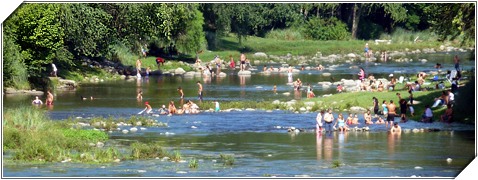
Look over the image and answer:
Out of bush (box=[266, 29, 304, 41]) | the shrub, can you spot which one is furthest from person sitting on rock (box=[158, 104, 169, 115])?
bush (box=[266, 29, 304, 41])

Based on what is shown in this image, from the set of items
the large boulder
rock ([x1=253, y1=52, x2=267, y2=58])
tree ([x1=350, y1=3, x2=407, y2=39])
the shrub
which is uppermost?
tree ([x1=350, y1=3, x2=407, y2=39])

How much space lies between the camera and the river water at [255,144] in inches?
1248

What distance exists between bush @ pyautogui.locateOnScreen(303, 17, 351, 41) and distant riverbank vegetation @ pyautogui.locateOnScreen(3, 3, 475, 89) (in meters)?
0.10

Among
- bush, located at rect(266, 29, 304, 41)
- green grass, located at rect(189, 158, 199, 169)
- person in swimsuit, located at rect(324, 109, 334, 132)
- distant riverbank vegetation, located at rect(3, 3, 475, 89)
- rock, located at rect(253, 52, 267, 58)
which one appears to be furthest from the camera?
bush, located at rect(266, 29, 304, 41)

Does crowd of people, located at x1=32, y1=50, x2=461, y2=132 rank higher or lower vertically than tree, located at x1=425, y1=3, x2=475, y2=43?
lower

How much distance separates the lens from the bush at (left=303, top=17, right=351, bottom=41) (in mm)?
102188

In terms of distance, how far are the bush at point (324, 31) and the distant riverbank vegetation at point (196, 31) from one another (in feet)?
0.31

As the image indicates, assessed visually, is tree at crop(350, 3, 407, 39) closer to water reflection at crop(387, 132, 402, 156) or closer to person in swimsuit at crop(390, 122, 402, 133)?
person in swimsuit at crop(390, 122, 402, 133)

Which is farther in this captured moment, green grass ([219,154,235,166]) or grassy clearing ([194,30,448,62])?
grassy clearing ([194,30,448,62])

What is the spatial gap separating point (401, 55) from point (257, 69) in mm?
18112

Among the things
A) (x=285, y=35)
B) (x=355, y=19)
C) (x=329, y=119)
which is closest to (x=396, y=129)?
(x=329, y=119)

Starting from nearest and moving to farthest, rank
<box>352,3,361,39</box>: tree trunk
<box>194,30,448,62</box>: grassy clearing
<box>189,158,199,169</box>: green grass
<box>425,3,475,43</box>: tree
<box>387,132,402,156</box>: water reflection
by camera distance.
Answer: <box>189,158,199,169</box>: green grass
<box>387,132,402,156</box>: water reflection
<box>425,3,475,43</box>: tree
<box>194,30,448,62</box>: grassy clearing
<box>352,3,361,39</box>: tree trunk

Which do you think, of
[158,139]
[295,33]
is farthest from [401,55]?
[158,139]

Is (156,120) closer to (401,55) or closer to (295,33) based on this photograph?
(401,55)
